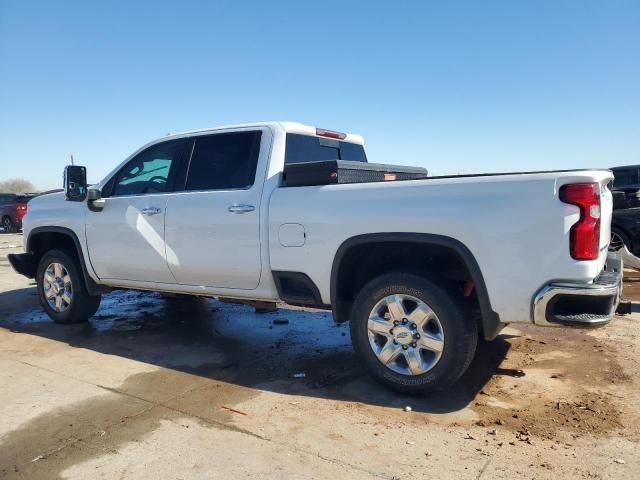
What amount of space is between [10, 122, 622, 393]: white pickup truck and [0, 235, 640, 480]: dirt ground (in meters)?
0.51

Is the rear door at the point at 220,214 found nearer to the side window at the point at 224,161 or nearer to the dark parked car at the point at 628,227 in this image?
the side window at the point at 224,161

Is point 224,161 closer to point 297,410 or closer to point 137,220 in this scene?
point 137,220

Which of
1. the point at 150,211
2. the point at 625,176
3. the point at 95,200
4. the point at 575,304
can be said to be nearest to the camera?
the point at 575,304

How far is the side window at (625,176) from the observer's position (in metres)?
10.9

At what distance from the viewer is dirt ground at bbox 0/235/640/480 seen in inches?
112

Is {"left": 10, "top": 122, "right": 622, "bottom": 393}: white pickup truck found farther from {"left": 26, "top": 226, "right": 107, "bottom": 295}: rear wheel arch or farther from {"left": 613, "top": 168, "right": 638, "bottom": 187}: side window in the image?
{"left": 613, "top": 168, "right": 638, "bottom": 187}: side window

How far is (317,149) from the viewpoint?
5.12 metres

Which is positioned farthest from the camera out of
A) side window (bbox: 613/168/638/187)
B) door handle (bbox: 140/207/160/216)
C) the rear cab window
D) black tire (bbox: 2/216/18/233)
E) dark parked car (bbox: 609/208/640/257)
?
black tire (bbox: 2/216/18/233)

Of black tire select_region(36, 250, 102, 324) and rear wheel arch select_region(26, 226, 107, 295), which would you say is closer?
rear wheel arch select_region(26, 226, 107, 295)

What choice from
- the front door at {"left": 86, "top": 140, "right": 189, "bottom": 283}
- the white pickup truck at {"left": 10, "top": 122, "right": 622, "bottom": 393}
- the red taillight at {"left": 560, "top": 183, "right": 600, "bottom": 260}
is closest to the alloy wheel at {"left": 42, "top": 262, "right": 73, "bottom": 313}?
the white pickup truck at {"left": 10, "top": 122, "right": 622, "bottom": 393}

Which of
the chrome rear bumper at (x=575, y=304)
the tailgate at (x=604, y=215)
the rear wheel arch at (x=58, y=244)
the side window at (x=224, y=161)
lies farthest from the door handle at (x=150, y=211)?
the tailgate at (x=604, y=215)

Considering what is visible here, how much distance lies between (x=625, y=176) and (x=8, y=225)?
2317 centimetres

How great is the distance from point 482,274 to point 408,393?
41.2 inches

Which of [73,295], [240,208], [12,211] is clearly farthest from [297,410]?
[12,211]
